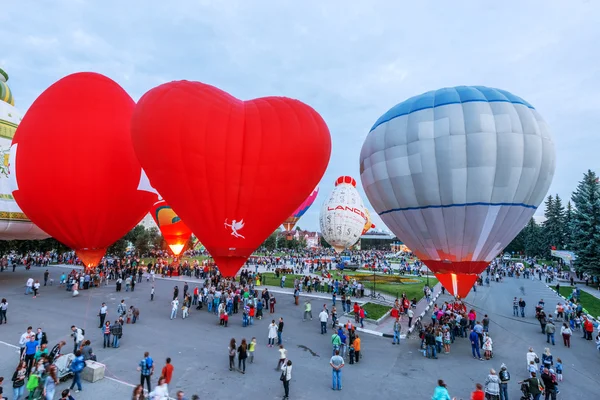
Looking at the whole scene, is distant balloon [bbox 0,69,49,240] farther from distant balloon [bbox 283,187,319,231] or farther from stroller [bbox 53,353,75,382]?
distant balloon [bbox 283,187,319,231]

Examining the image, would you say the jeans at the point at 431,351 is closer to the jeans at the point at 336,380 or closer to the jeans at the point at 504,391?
the jeans at the point at 504,391

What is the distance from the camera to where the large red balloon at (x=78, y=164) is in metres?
13.0

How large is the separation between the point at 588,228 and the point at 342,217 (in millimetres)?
20507

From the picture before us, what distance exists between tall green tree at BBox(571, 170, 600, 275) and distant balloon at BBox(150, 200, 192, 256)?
3147cm

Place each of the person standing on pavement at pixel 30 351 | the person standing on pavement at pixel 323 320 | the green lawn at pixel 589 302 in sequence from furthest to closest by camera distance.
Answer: the green lawn at pixel 589 302 < the person standing on pavement at pixel 323 320 < the person standing on pavement at pixel 30 351

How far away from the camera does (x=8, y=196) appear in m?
17.0

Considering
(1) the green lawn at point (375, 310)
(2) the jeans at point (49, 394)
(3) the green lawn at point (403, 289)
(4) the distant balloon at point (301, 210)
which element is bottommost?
(2) the jeans at point (49, 394)

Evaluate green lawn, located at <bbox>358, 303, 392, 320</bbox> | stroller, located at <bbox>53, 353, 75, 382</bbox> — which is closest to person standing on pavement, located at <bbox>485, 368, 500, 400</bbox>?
green lawn, located at <bbox>358, 303, 392, 320</bbox>

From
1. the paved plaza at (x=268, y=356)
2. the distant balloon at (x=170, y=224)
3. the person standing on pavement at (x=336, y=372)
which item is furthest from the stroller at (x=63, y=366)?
the distant balloon at (x=170, y=224)

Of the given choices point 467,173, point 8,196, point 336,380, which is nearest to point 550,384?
point 336,380

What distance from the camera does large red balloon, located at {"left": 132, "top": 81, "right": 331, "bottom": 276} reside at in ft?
34.7

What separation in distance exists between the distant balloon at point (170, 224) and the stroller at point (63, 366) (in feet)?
58.5

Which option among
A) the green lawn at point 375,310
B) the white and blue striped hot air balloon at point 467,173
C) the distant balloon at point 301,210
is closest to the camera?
the white and blue striped hot air balloon at point 467,173

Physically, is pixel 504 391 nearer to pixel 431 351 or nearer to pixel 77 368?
pixel 431 351
